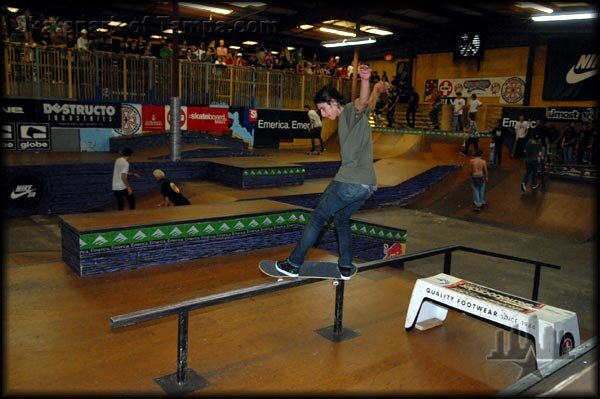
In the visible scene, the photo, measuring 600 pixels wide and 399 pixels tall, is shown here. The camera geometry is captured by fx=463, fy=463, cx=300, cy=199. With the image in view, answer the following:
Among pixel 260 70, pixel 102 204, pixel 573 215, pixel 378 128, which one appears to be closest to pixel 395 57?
pixel 378 128

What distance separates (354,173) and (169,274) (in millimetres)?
3055

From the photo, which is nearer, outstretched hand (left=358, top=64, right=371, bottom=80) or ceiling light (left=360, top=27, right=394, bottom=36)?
outstretched hand (left=358, top=64, right=371, bottom=80)

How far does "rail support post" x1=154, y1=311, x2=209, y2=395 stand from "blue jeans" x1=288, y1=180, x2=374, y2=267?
42.7 inches

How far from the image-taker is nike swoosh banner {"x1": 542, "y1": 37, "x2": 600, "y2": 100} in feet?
60.9

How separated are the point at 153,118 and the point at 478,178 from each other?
1038 centimetres

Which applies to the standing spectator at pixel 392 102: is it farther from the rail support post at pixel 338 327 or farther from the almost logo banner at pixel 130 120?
the rail support post at pixel 338 327

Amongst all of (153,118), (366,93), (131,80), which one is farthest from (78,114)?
(366,93)

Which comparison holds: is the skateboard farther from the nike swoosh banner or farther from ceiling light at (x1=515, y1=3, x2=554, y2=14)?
the nike swoosh banner

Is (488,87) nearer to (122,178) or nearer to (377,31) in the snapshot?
(377,31)

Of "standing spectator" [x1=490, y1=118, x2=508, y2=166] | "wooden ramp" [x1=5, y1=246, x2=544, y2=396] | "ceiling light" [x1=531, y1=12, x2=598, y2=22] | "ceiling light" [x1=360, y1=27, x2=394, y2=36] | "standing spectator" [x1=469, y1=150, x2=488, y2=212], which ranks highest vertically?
"ceiling light" [x1=360, y1=27, x2=394, y2=36]

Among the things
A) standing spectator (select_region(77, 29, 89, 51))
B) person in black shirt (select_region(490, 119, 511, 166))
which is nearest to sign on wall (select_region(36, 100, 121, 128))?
standing spectator (select_region(77, 29, 89, 51))

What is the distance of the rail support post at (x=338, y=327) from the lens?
3974mm

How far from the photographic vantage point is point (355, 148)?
3.54m

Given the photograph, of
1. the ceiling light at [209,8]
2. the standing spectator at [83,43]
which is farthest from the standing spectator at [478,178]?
the standing spectator at [83,43]
